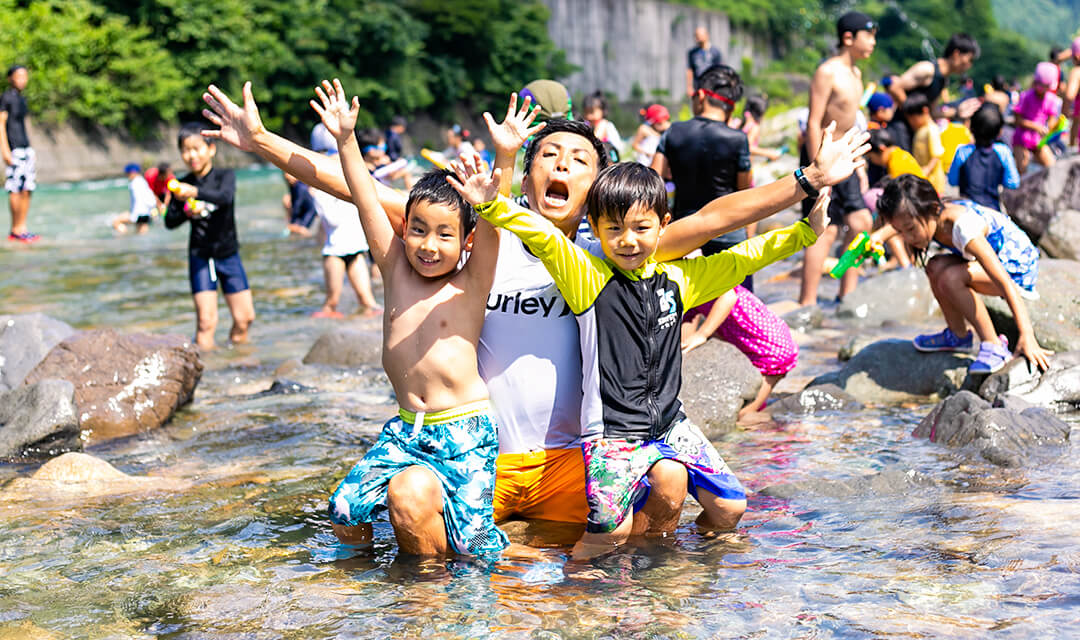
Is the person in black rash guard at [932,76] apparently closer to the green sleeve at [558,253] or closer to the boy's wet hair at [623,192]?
the boy's wet hair at [623,192]

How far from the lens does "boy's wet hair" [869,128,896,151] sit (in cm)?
912

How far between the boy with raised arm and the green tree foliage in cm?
3123

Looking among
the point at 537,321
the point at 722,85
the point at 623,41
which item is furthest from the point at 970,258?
the point at 623,41

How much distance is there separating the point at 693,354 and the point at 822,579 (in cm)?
251

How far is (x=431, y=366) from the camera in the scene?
3727 mm

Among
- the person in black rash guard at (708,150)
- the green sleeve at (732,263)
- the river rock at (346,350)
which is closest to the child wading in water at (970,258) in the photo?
the person in black rash guard at (708,150)

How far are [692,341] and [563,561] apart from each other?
2.28 m

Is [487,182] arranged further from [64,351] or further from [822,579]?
[64,351]

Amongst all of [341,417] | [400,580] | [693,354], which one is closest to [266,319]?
[341,417]

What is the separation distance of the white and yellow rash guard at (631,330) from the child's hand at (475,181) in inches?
13.2

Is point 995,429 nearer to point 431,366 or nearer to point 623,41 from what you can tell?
point 431,366

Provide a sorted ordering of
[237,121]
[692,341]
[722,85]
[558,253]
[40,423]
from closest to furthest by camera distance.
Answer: [558,253]
[237,121]
[40,423]
[692,341]
[722,85]

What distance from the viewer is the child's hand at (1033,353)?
5.59 m

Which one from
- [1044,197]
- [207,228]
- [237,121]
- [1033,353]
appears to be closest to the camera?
[237,121]
